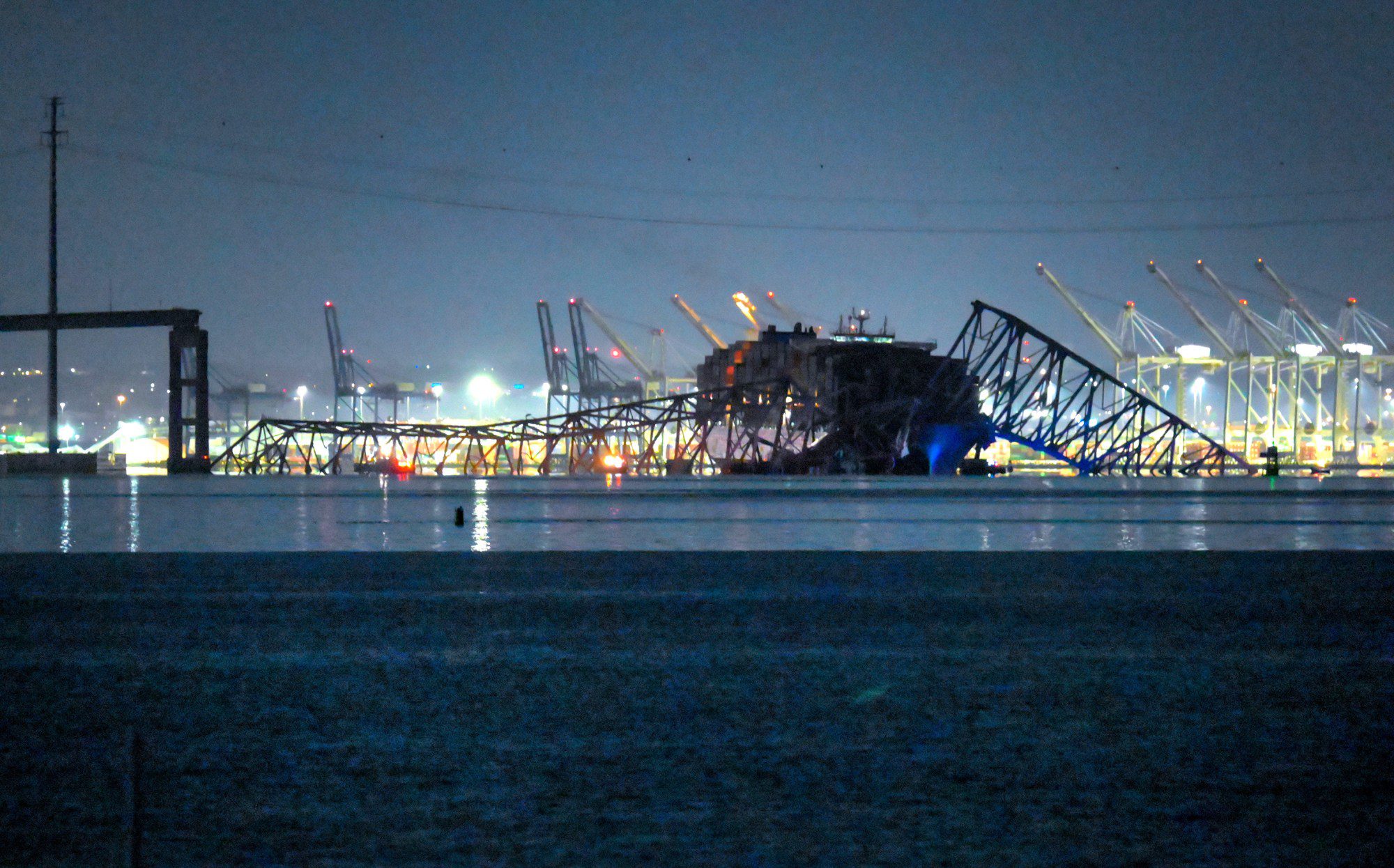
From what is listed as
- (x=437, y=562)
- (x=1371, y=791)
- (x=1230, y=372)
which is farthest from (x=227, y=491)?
(x=1230, y=372)

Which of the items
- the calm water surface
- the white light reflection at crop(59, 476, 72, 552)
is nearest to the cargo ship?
the calm water surface

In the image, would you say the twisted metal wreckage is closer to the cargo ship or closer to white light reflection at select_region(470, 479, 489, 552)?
the cargo ship

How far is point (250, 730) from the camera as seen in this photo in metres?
4.20

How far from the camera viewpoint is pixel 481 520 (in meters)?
14.8

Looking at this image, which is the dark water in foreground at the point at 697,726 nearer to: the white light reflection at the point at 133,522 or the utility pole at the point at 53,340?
the white light reflection at the point at 133,522

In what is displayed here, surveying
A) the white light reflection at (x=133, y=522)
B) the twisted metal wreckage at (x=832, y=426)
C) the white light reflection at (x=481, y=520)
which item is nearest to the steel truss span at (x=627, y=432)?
the twisted metal wreckage at (x=832, y=426)

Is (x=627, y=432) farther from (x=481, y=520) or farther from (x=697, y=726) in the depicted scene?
(x=697, y=726)

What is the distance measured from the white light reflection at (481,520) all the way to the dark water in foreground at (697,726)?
321cm

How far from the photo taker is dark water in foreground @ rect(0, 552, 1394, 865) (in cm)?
323

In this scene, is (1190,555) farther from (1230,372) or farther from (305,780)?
(1230,372)

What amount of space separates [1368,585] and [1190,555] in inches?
81.3

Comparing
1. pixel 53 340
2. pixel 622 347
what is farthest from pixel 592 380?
pixel 53 340

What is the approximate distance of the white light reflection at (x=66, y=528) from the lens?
34.8ft

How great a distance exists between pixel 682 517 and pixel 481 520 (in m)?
2.91
